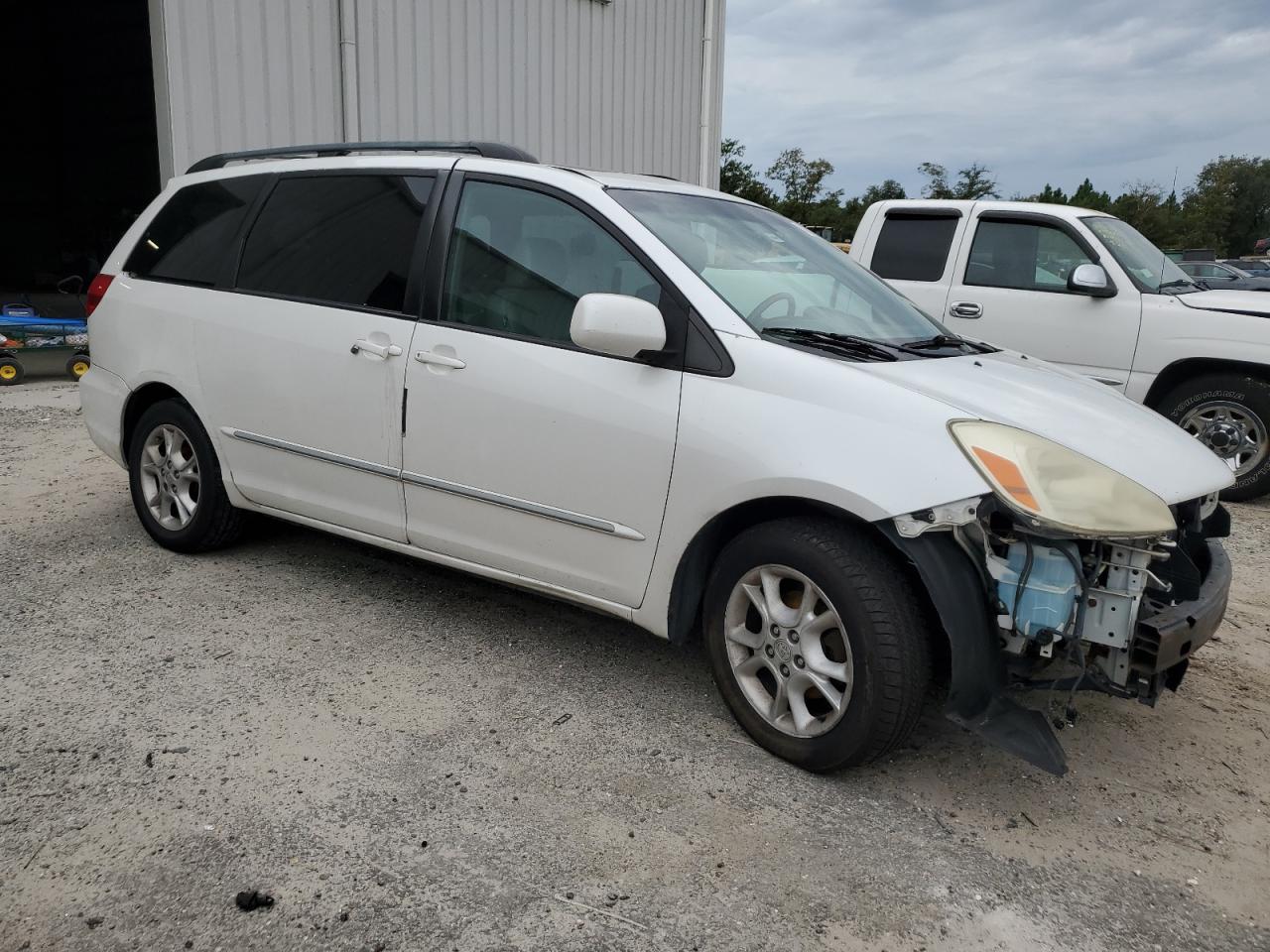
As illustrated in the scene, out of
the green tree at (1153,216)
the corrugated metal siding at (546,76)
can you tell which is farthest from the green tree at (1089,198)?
the corrugated metal siding at (546,76)

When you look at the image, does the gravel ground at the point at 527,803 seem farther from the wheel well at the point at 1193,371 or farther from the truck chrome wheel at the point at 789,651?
the wheel well at the point at 1193,371

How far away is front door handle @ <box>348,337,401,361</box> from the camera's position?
364cm

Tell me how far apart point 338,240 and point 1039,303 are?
4.84 metres


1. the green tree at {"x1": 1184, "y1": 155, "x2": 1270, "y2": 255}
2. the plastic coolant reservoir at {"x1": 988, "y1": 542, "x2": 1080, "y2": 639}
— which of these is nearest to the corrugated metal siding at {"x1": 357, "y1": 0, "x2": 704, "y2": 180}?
the plastic coolant reservoir at {"x1": 988, "y1": 542, "x2": 1080, "y2": 639}

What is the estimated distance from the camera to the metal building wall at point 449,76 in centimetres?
804

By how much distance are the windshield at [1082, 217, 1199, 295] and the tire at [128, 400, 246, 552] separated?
5.70m

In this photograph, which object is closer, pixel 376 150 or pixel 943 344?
pixel 943 344

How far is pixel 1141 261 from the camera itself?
22.5ft

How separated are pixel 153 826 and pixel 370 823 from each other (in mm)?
542

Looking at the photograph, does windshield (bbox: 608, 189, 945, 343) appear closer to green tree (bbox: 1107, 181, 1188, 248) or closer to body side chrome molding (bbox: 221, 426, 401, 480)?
body side chrome molding (bbox: 221, 426, 401, 480)

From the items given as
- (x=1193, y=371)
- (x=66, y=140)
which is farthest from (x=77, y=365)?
(x=66, y=140)

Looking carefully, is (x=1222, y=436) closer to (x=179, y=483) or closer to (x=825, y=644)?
(x=825, y=644)

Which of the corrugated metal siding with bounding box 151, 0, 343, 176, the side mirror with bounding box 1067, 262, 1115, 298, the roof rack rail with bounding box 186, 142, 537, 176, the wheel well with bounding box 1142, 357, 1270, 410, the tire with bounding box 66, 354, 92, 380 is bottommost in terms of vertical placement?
the tire with bounding box 66, 354, 92, 380

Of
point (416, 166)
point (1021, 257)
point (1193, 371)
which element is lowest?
point (1193, 371)
